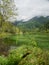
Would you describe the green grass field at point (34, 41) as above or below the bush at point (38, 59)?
below

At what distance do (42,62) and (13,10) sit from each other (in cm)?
3234

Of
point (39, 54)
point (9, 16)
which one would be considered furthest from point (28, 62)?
point (9, 16)

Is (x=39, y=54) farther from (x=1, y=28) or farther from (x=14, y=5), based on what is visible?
(x=1, y=28)

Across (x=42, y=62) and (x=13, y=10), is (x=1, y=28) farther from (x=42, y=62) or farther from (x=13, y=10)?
(x=42, y=62)

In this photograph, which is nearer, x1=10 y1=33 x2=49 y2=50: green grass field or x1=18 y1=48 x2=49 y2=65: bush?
x1=18 y1=48 x2=49 y2=65: bush

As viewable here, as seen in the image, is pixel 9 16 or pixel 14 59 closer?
pixel 14 59

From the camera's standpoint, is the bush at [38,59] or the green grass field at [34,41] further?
the green grass field at [34,41]

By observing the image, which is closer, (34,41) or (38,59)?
(38,59)

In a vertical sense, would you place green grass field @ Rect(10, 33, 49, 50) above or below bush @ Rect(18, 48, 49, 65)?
below

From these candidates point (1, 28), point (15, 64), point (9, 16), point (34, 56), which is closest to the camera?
point (34, 56)

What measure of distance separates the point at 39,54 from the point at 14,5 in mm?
31443

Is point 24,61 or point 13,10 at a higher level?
point 13,10

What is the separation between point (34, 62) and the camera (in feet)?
34.9

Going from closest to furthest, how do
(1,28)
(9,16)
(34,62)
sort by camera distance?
(34,62)
(9,16)
(1,28)
